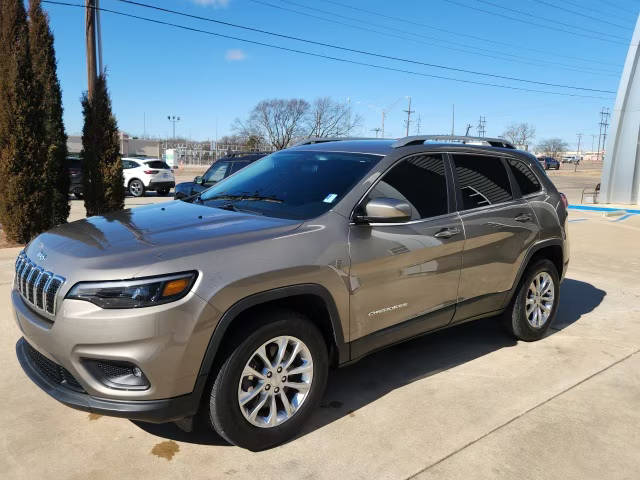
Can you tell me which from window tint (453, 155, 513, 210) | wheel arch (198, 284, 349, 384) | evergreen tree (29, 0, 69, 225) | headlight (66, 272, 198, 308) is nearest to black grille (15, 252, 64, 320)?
headlight (66, 272, 198, 308)

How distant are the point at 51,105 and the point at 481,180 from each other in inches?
341

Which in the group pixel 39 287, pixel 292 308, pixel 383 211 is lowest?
pixel 292 308

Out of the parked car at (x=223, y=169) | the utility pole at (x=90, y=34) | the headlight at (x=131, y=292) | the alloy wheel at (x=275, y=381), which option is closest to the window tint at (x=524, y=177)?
the alloy wheel at (x=275, y=381)

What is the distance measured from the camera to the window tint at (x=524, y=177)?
467cm

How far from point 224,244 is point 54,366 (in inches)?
42.4

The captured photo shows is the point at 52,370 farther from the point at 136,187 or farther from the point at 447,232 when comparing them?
the point at 136,187

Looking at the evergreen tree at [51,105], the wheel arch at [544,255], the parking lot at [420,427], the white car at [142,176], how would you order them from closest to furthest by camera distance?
1. the parking lot at [420,427]
2. the wheel arch at [544,255]
3. the evergreen tree at [51,105]
4. the white car at [142,176]

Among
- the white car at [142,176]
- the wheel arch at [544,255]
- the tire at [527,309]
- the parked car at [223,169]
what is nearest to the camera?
the wheel arch at [544,255]

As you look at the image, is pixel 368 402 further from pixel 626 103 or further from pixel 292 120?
pixel 292 120

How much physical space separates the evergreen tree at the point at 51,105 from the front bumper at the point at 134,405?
736 centimetres

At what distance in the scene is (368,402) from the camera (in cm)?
358

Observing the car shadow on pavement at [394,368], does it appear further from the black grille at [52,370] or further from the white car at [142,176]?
the white car at [142,176]

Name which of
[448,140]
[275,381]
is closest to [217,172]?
[448,140]

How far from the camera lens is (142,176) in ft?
69.7
